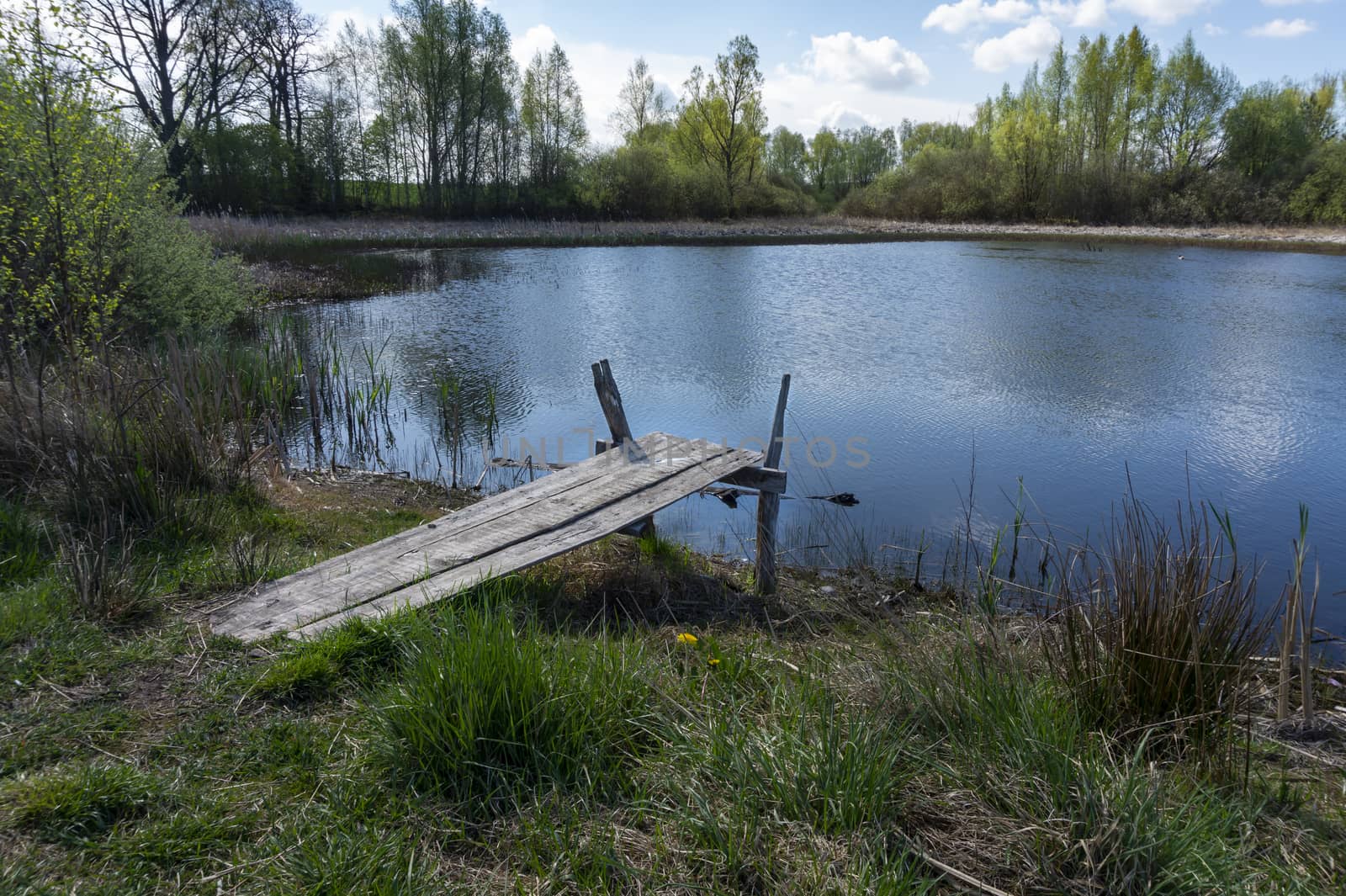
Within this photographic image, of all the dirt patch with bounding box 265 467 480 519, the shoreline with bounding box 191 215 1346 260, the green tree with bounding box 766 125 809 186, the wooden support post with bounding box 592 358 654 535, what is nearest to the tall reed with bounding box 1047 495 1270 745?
the wooden support post with bounding box 592 358 654 535

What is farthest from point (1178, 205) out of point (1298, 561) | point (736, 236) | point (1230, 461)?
point (1298, 561)

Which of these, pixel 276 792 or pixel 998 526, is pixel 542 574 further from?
pixel 998 526

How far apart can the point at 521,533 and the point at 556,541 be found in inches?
8.5

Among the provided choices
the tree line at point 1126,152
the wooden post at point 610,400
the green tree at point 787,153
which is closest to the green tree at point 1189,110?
the tree line at point 1126,152

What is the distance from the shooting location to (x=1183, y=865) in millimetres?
1843

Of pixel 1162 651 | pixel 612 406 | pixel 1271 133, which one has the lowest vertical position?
pixel 1162 651

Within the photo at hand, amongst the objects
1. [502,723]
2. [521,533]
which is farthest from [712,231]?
[502,723]

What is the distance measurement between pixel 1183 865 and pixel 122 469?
486cm

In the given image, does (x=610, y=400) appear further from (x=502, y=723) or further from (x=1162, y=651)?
(x=1162, y=651)

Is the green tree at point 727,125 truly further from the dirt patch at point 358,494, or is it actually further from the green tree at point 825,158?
the dirt patch at point 358,494

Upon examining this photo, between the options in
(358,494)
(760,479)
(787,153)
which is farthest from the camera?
(787,153)

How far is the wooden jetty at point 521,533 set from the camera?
3367 millimetres

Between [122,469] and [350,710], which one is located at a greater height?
[122,469]

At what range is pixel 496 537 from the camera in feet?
13.5
